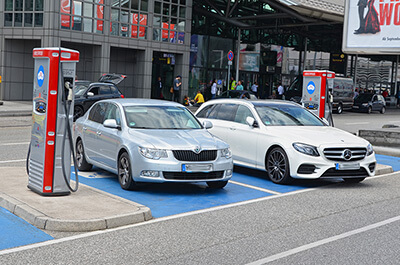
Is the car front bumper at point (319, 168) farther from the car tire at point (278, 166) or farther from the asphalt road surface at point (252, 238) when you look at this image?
the asphalt road surface at point (252, 238)

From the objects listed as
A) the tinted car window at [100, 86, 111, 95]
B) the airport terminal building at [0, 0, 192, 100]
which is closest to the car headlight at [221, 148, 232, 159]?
the tinted car window at [100, 86, 111, 95]

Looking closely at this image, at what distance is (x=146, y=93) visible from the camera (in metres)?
37.0

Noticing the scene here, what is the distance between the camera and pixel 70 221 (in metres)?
7.05

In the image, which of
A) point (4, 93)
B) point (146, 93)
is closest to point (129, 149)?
point (4, 93)

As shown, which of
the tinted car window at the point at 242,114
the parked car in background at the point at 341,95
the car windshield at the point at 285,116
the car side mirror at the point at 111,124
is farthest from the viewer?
the parked car in background at the point at 341,95

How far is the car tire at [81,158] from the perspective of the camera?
11328 mm

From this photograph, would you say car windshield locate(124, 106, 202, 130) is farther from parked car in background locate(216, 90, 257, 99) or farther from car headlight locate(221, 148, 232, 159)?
parked car in background locate(216, 90, 257, 99)

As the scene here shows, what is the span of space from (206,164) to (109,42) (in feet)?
86.4

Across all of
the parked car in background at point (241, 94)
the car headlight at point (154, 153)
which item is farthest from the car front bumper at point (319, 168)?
the parked car in background at point (241, 94)

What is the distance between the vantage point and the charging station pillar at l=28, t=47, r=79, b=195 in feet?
26.9

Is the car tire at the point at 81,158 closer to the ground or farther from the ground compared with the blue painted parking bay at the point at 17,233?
farther from the ground

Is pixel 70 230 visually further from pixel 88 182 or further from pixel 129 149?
pixel 88 182


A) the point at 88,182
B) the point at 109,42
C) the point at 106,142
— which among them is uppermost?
the point at 109,42

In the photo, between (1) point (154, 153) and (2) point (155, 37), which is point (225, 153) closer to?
(1) point (154, 153)
